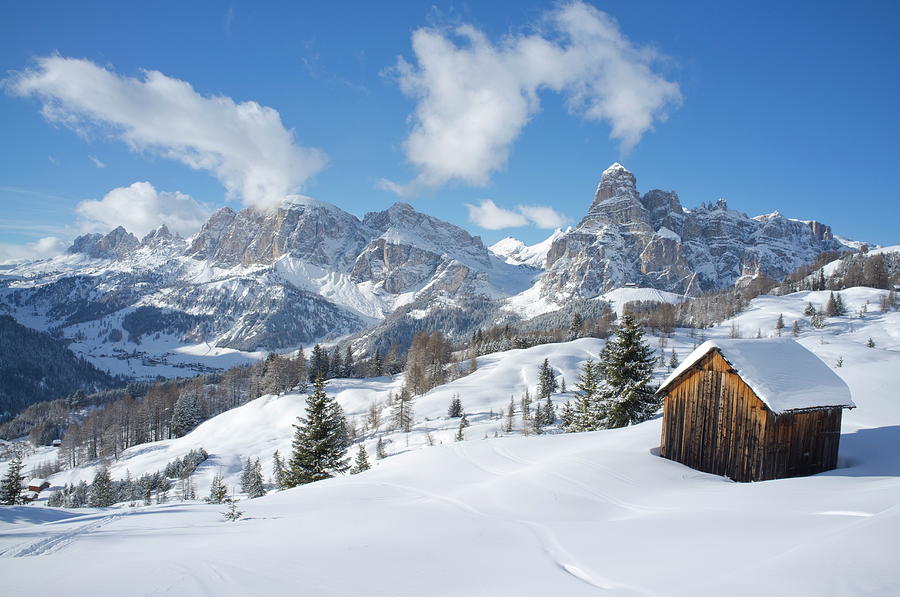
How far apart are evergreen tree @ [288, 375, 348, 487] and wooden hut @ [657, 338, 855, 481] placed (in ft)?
55.7

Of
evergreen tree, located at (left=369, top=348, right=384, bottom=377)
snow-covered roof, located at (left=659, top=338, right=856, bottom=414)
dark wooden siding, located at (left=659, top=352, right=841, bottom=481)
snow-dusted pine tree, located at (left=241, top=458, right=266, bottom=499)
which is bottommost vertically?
snow-dusted pine tree, located at (left=241, top=458, right=266, bottom=499)

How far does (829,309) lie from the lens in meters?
111

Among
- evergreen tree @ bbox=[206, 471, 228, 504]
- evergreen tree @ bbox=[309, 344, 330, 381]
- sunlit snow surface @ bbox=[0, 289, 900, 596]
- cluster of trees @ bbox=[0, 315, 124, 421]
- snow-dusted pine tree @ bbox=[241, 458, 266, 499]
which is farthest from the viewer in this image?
cluster of trees @ bbox=[0, 315, 124, 421]

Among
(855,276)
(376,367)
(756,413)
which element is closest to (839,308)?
(855,276)

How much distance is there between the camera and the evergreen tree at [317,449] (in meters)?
23.9

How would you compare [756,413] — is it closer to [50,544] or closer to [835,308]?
[50,544]

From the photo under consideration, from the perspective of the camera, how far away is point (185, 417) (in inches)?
3118

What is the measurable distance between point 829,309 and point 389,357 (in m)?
110

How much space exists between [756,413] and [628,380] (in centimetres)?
1183

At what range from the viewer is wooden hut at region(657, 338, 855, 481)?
12773 mm

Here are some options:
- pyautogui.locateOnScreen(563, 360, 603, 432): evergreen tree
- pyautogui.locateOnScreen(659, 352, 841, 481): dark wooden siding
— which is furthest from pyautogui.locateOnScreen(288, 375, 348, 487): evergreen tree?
pyautogui.locateOnScreen(659, 352, 841, 481): dark wooden siding

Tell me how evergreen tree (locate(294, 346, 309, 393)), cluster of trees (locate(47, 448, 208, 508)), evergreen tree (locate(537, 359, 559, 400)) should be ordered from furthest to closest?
evergreen tree (locate(294, 346, 309, 393)), evergreen tree (locate(537, 359, 559, 400)), cluster of trees (locate(47, 448, 208, 508))

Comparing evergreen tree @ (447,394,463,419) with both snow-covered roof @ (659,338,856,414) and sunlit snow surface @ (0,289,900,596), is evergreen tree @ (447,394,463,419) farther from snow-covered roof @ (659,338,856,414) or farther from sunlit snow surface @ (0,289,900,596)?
snow-covered roof @ (659,338,856,414)

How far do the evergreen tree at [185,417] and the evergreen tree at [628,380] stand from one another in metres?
79.3
